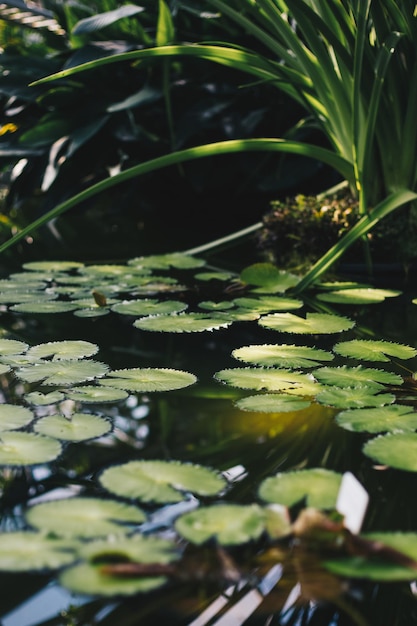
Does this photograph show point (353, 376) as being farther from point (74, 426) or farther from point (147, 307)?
point (147, 307)

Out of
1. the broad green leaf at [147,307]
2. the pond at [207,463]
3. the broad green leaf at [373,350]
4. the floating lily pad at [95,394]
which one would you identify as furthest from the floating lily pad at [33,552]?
the broad green leaf at [147,307]

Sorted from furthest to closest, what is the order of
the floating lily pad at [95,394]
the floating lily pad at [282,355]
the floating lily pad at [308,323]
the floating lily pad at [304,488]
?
the floating lily pad at [308,323], the floating lily pad at [282,355], the floating lily pad at [95,394], the floating lily pad at [304,488]

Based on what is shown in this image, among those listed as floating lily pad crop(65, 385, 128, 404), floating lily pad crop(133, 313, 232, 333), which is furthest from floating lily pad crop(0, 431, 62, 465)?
floating lily pad crop(133, 313, 232, 333)

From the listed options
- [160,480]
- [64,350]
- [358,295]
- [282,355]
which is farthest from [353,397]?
[358,295]

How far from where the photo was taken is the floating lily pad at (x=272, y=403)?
2.98ft

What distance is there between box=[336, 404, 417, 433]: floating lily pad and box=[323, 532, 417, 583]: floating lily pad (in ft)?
0.73

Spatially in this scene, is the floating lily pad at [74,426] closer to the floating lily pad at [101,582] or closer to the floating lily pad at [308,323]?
the floating lily pad at [101,582]

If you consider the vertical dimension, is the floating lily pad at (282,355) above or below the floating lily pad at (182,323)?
below

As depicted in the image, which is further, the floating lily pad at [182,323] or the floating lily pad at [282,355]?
the floating lily pad at [182,323]

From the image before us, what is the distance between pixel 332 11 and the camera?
1507mm

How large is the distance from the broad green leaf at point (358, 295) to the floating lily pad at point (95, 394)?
2.00 ft

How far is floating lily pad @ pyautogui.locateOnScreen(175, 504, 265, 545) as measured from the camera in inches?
24.6

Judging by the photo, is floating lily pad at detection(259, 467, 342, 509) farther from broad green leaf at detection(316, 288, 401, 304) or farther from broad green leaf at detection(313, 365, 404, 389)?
broad green leaf at detection(316, 288, 401, 304)

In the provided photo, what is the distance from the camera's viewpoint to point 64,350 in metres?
1.14
